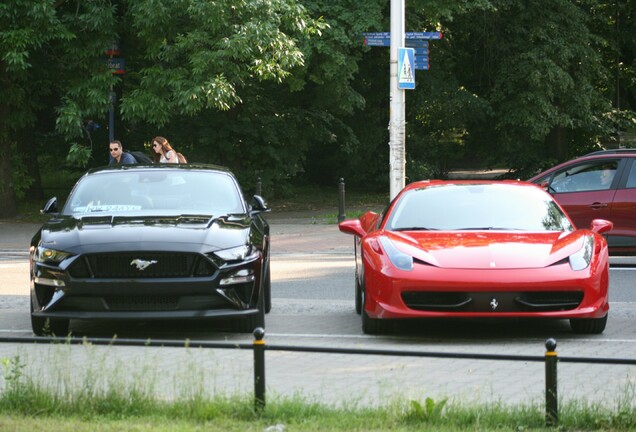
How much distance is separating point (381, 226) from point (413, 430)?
16.2 ft

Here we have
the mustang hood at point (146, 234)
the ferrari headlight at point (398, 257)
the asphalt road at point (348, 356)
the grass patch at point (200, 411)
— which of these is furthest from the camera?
the ferrari headlight at point (398, 257)

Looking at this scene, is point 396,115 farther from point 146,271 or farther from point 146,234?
point 146,271

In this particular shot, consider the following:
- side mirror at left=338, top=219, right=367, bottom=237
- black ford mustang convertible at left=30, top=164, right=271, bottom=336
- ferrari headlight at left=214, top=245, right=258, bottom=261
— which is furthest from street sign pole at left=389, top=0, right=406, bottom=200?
ferrari headlight at left=214, top=245, right=258, bottom=261

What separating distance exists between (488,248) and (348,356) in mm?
1714

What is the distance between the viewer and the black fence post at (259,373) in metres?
6.46

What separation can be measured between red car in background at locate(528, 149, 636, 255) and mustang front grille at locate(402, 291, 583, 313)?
6391mm

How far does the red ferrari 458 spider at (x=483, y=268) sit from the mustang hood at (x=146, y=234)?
1258mm

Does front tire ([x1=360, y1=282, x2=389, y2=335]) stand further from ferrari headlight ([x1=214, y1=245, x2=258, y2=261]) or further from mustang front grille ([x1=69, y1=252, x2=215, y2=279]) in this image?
mustang front grille ([x1=69, y1=252, x2=215, y2=279])

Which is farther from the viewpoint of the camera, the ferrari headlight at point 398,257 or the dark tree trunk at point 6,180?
the dark tree trunk at point 6,180

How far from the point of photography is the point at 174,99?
79.5 ft

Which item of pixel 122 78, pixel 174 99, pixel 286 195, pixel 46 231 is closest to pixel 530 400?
pixel 46 231

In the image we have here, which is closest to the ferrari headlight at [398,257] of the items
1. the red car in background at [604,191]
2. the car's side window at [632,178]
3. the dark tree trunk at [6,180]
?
the red car in background at [604,191]

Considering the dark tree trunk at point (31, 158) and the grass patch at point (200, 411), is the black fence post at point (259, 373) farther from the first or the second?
the dark tree trunk at point (31, 158)

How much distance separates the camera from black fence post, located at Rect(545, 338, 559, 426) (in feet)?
20.3
